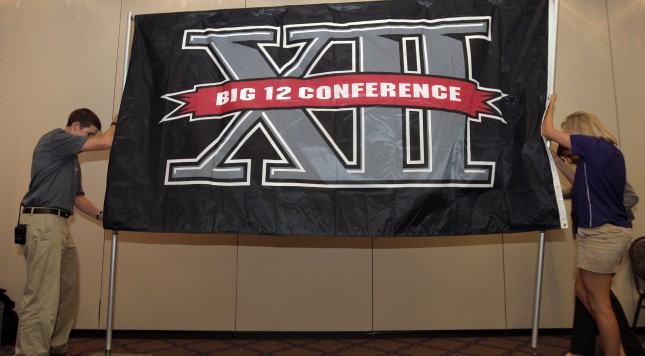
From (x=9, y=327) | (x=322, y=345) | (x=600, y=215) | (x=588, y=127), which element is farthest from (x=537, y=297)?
(x=9, y=327)

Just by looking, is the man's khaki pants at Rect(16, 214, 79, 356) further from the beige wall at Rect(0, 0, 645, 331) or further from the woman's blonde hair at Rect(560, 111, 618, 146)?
→ the woman's blonde hair at Rect(560, 111, 618, 146)

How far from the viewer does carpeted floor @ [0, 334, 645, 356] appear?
3.14 metres

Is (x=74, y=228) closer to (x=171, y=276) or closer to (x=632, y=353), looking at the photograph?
(x=171, y=276)

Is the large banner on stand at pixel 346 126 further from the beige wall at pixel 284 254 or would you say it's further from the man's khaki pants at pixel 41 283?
the beige wall at pixel 284 254

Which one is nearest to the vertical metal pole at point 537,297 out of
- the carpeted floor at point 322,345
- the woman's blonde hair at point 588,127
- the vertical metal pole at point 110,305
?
the woman's blonde hair at point 588,127

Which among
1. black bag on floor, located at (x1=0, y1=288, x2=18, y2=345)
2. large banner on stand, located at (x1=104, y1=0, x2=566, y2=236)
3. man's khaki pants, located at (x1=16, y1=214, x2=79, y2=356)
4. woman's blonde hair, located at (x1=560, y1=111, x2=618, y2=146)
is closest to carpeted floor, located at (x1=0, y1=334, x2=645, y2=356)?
black bag on floor, located at (x1=0, y1=288, x2=18, y2=345)

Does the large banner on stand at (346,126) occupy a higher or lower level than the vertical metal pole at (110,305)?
higher

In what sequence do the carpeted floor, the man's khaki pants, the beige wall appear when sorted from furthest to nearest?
1. the beige wall
2. the carpeted floor
3. the man's khaki pants

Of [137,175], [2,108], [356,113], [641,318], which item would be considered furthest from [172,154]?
[641,318]

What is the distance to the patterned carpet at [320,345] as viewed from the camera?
3139mm

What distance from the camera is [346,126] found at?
237 cm

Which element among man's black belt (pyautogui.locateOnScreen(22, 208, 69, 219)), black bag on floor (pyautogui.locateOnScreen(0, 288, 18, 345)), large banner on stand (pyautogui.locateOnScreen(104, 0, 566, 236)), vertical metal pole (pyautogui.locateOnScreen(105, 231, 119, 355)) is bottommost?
black bag on floor (pyautogui.locateOnScreen(0, 288, 18, 345))

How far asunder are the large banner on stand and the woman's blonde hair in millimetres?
323

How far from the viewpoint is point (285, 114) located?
2400 millimetres
